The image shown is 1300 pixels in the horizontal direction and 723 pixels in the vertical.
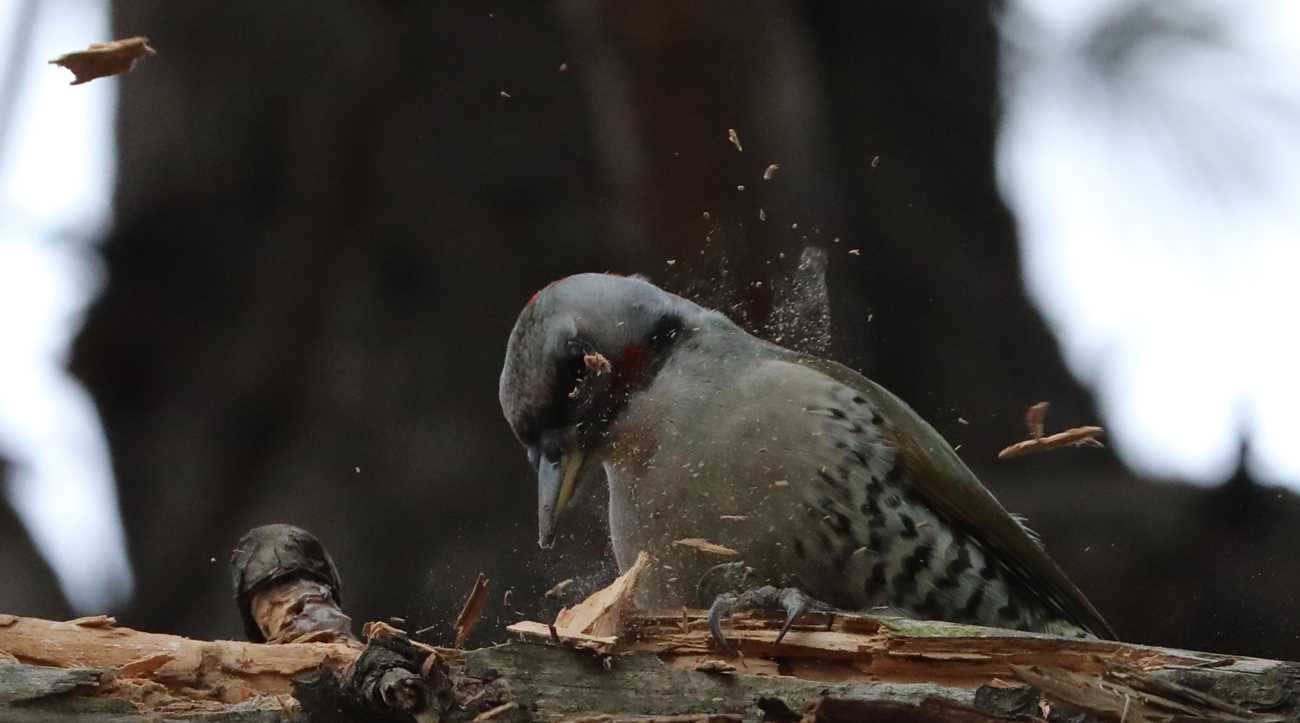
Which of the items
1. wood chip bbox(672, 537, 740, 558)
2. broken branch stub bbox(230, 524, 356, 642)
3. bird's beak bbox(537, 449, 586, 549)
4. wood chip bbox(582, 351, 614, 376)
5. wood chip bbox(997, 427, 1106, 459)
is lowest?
broken branch stub bbox(230, 524, 356, 642)

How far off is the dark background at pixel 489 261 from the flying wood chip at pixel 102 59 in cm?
8

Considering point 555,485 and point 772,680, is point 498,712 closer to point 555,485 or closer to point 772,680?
point 772,680

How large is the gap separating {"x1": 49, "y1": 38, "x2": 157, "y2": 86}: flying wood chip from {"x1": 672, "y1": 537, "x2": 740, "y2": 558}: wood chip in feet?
4.79

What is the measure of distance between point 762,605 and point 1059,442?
0.98 m

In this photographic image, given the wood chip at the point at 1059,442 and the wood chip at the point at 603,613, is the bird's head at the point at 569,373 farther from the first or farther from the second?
the wood chip at the point at 1059,442

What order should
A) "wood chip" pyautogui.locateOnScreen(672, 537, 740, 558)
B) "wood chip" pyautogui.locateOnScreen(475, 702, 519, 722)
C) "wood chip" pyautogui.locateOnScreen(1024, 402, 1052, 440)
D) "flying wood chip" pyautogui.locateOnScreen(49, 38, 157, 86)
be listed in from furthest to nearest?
"wood chip" pyautogui.locateOnScreen(1024, 402, 1052, 440) → "flying wood chip" pyautogui.locateOnScreen(49, 38, 157, 86) → "wood chip" pyautogui.locateOnScreen(672, 537, 740, 558) → "wood chip" pyautogui.locateOnScreen(475, 702, 519, 722)

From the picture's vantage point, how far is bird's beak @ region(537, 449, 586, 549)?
2213mm

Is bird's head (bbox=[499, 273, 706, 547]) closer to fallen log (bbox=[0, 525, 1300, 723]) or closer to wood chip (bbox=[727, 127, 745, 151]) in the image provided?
wood chip (bbox=[727, 127, 745, 151])

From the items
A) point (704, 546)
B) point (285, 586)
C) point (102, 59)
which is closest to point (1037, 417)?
point (704, 546)

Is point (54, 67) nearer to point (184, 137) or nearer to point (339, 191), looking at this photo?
point (184, 137)

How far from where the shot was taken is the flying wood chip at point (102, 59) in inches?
95.0

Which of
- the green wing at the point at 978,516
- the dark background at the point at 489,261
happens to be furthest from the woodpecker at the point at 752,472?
the dark background at the point at 489,261

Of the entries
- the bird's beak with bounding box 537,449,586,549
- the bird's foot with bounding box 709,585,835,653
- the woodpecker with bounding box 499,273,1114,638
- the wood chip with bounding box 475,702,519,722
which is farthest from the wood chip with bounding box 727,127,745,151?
the wood chip with bounding box 475,702,519,722

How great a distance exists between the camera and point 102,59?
8.00 feet
